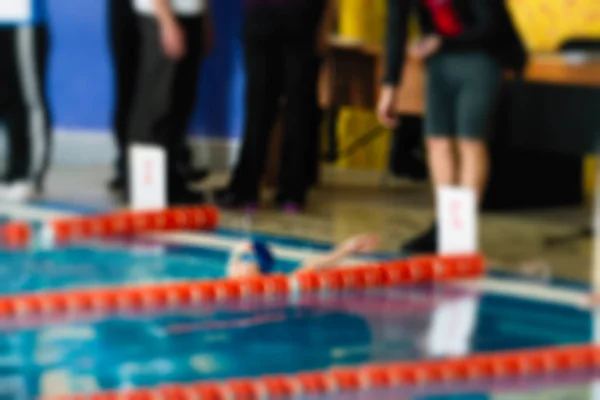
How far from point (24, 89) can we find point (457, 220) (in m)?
2.05

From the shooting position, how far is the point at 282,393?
2.79m

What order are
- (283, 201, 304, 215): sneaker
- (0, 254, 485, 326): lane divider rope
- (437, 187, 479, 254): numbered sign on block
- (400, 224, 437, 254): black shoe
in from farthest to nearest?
(283, 201, 304, 215): sneaker → (400, 224, 437, 254): black shoe → (437, 187, 479, 254): numbered sign on block → (0, 254, 485, 326): lane divider rope

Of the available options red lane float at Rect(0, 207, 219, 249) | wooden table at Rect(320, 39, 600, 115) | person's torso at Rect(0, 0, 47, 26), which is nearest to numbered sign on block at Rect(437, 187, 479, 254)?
wooden table at Rect(320, 39, 600, 115)

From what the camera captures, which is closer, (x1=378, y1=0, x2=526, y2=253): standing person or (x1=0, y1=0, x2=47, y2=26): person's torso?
(x1=378, y1=0, x2=526, y2=253): standing person

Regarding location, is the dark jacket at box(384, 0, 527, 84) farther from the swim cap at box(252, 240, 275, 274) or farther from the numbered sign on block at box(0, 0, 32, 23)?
the numbered sign on block at box(0, 0, 32, 23)

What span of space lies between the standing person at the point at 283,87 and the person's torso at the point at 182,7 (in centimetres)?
20

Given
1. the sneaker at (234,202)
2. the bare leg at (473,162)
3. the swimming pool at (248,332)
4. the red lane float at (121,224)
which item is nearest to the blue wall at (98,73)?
the sneaker at (234,202)

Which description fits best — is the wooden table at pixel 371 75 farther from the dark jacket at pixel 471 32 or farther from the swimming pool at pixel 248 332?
the swimming pool at pixel 248 332

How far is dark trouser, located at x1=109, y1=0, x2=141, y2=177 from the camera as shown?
5820 mm

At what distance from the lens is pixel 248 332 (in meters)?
3.44

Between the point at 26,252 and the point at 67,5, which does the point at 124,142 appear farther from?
the point at 26,252

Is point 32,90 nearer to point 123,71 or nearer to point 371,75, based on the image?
point 123,71

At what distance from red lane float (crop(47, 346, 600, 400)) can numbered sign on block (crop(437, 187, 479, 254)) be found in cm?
102

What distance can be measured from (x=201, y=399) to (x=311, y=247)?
204 cm
